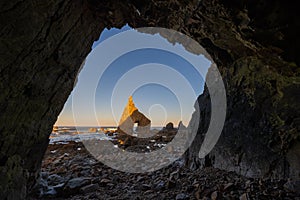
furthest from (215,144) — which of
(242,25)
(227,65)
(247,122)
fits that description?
(242,25)

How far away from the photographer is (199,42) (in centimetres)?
561

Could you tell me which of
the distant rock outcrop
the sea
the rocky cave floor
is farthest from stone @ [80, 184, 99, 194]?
the distant rock outcrop

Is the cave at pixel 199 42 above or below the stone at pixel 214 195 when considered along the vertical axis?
above

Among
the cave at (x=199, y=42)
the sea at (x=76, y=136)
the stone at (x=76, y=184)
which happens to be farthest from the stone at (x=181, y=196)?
the sea at (x=76, y=136)

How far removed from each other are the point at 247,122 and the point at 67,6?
476 centimetres

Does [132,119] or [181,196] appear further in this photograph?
[132,119]

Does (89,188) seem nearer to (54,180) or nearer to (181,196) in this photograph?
(54,180)

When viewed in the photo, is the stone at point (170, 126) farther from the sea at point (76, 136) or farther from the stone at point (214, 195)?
the stone at point (214, 195)

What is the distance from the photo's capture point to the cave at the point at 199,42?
281 centimetres

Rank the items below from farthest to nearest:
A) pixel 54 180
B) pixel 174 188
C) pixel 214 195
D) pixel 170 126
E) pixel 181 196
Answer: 1. pixel 170 126
2. pixel 54 180
3. pixel 174 188
4. pixel 181 196
5. pixel 214 195

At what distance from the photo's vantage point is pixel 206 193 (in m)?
3.82

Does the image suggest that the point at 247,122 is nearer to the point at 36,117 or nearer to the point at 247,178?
the point at 247,178

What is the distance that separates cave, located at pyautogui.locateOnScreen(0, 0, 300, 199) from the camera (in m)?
2.81

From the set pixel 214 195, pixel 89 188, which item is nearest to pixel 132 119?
pixel 89 188
